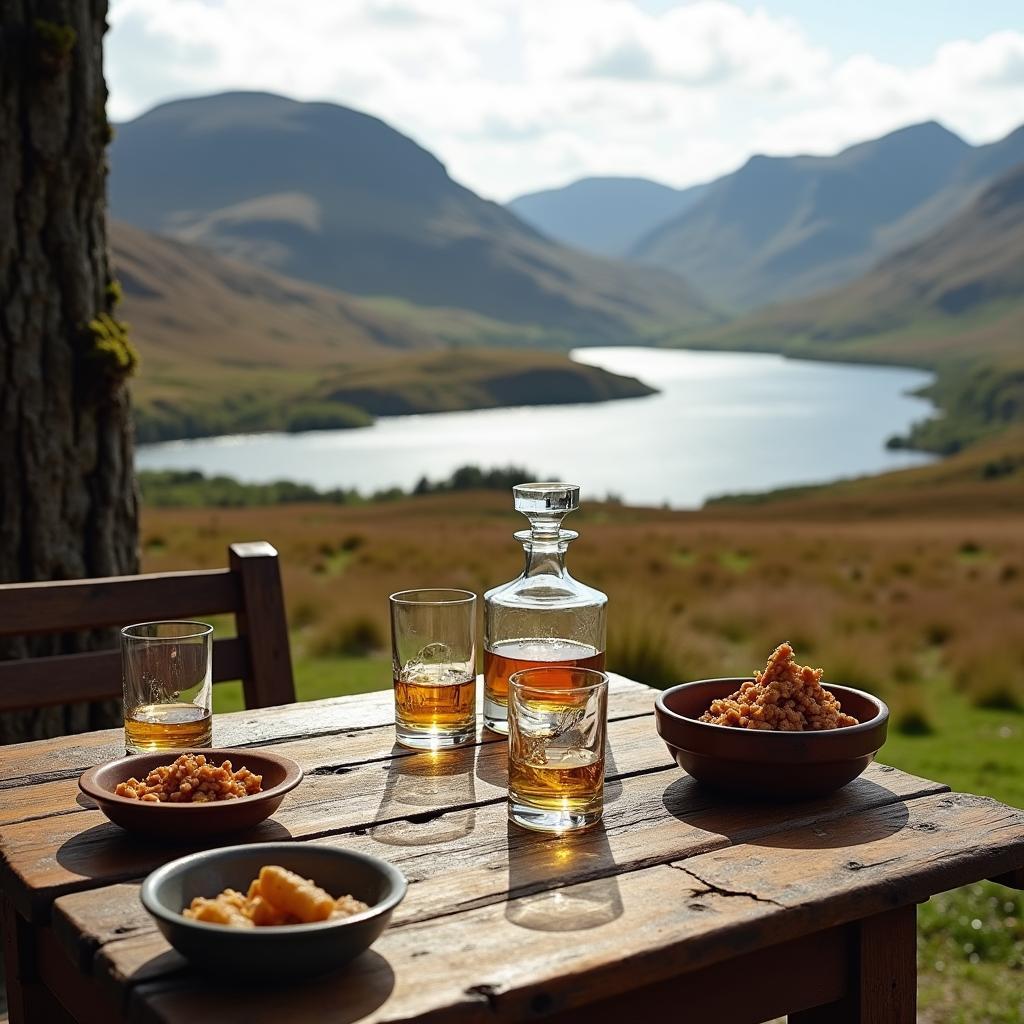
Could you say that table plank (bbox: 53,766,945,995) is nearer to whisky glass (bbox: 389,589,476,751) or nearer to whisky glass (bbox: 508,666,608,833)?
whisky glass (bbox: 508,666,608,833)

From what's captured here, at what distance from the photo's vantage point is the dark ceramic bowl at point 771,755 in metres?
1.79

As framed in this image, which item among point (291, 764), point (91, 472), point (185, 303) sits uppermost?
point (185, 303)

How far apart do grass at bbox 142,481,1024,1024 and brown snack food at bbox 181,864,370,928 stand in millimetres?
2918

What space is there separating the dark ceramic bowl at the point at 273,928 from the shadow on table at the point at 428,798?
27cm

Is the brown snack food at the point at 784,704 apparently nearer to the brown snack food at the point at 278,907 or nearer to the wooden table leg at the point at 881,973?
the wooden table leg at the point at 881,973

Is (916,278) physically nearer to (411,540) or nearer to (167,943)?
(411,540)

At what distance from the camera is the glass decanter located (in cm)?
205

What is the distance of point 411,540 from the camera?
16.5m

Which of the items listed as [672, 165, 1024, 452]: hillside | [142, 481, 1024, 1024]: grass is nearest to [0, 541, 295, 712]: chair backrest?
[142, 481, 1024, 1024]: grass

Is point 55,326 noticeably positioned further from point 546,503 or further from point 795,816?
point 795,816

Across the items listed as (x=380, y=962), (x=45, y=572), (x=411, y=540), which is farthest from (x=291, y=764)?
(x=411, y=540)

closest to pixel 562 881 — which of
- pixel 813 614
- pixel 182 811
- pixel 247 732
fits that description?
pixel 182 811

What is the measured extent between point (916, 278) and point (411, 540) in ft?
544

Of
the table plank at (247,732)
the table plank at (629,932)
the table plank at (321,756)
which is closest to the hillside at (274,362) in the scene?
the table plank at (247,732)
